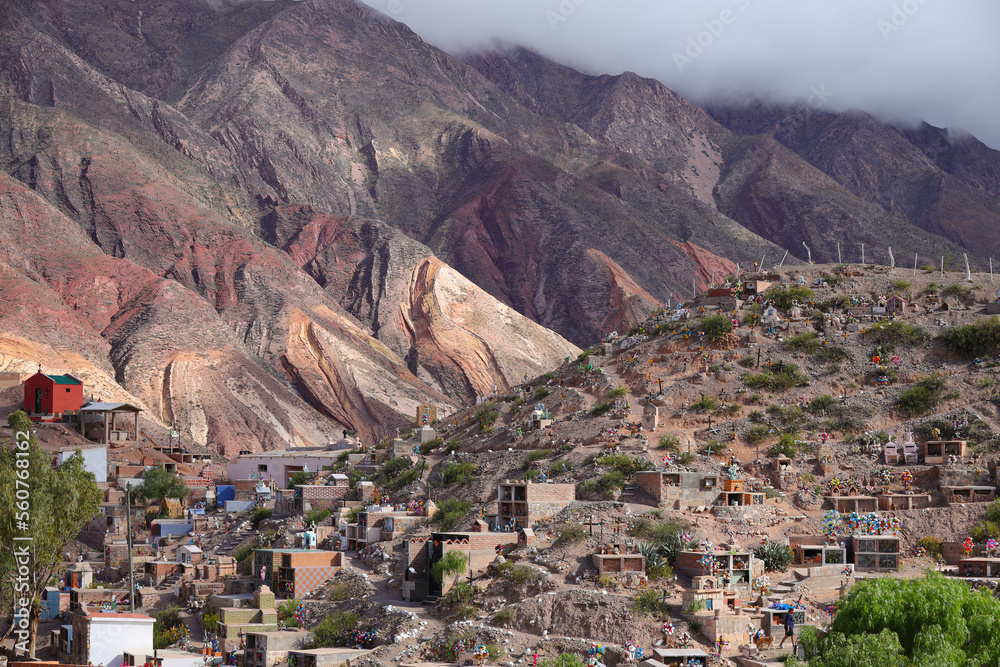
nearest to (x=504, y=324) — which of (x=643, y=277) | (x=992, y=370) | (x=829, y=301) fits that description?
(x=643, y=277)

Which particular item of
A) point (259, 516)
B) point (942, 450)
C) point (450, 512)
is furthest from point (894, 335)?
point (259, 516)

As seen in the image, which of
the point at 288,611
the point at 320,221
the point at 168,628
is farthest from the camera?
the point at 320,221

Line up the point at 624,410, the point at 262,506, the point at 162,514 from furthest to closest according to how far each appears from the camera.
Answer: the point at 162,514, the point at 262,506, the point at 624,410

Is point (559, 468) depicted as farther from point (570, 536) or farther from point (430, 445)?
point (430, 445)

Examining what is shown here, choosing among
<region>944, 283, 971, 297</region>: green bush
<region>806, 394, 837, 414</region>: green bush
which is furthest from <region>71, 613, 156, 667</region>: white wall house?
<region>944, 283, 971, 297</region>: green bush

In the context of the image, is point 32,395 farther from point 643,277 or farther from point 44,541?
point 643,277

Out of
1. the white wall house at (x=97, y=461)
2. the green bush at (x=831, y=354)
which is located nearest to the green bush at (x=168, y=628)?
the white wall house at (x=97, y=461)
